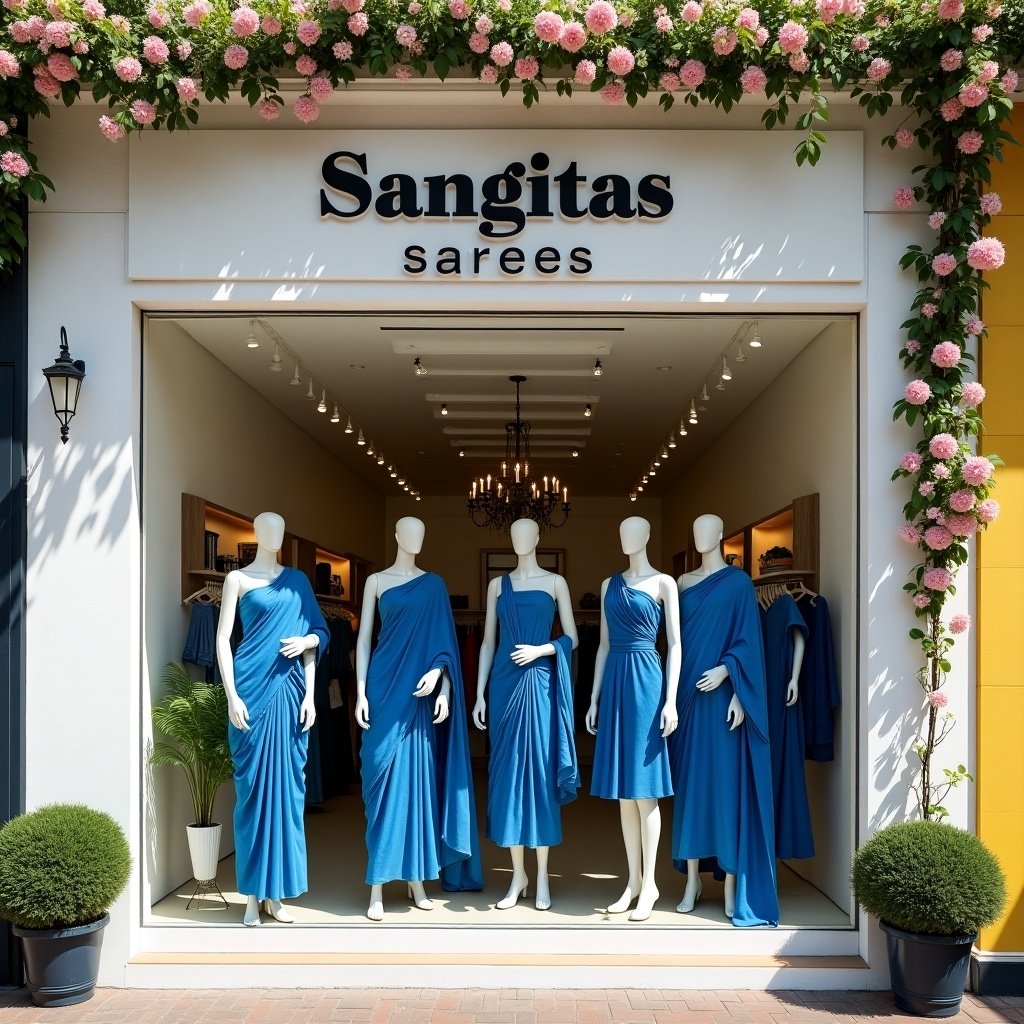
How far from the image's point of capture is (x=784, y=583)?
5.83 m

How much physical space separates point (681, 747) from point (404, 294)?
234 centimetres

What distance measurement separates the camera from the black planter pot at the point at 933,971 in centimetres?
415

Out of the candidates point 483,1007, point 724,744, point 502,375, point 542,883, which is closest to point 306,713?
point 542,883

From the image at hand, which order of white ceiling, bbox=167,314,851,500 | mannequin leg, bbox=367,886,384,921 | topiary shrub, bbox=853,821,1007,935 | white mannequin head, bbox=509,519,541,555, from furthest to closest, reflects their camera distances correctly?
white ceiling, bbox=167,314,851,500, white mannequin head, bbox=509,519,541,555, mannequin leg, bbox=367,886,384,921, topiary shrub, bbox=853,821,1007,935

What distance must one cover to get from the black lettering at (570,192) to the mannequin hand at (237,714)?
96.1 inches

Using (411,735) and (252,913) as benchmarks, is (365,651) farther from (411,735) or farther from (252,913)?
(252,913)

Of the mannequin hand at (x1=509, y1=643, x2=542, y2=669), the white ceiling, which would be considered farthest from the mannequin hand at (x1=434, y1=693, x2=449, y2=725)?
the white ceiling

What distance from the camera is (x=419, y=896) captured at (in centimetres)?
507

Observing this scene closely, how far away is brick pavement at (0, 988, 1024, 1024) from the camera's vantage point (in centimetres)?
414

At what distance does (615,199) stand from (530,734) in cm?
235

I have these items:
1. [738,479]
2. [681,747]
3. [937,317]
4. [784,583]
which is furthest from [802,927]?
[738,479]

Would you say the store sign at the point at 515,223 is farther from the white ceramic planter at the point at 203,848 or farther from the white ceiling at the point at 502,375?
the white ceramic planter at the point at 203,848

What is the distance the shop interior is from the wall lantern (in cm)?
32

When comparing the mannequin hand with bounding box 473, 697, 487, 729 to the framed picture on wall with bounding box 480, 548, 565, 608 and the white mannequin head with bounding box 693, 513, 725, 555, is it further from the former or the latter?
the framed picture on wall with bounding box 480, 548, 565, 608
